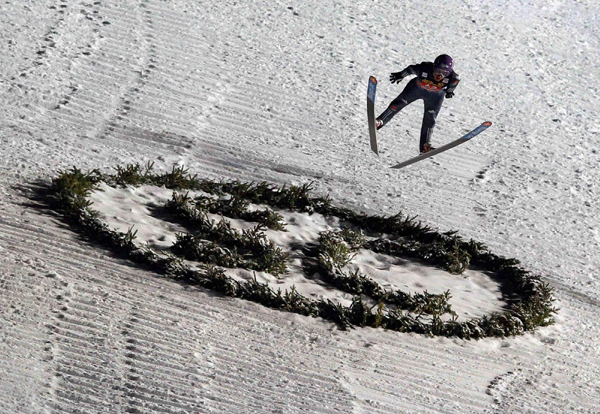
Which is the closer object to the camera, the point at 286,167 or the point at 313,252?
the point at 313,252

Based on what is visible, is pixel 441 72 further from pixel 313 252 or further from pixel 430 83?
pixel 313 252

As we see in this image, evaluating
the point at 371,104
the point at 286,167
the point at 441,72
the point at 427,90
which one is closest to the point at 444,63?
the point at 441,72

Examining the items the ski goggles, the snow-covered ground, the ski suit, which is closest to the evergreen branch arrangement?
the snow-covered ground

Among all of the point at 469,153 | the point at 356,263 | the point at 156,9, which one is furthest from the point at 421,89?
the point at 156,9

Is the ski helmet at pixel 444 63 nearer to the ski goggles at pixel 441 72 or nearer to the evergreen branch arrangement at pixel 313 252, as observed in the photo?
the ski goggles at pixel 441 72

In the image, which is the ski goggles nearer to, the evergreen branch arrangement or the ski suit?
the ski suit

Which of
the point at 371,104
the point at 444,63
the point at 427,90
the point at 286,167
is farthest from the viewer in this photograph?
the point at 286,167
